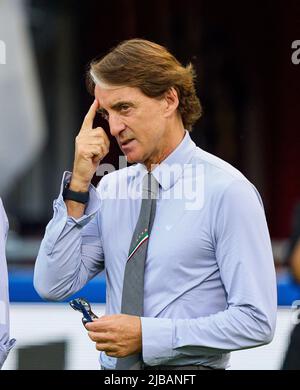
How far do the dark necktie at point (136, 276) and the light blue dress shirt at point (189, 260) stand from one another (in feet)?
0.06

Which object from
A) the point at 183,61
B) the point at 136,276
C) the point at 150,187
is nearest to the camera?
the point at 136,276

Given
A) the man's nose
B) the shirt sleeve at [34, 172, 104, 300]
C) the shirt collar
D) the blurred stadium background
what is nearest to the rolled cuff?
the shirt sleeve at [34, 172, 104, 300]

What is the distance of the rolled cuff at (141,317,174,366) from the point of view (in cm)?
235

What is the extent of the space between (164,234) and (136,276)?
128 millimetres

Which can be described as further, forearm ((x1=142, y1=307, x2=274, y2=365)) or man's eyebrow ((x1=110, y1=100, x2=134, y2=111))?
man's eyebrow ((x1=110, y1=100, x2=134, y2=111))

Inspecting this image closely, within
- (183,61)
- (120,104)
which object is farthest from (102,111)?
(183,61)

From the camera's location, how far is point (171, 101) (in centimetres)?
Result: 253

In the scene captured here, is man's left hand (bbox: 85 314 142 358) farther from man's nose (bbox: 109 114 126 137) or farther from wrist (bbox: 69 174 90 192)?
man's nose (bbox: 109 114 126 137)

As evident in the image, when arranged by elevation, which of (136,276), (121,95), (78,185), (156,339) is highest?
(121,95)

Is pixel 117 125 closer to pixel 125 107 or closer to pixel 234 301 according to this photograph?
pixel 125 107

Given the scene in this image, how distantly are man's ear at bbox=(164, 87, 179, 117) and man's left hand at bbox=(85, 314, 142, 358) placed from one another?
549 mm

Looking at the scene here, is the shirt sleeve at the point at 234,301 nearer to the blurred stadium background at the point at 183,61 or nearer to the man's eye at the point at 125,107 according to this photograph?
the man's eye at the point at 125,107

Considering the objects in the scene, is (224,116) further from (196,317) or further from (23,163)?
(196,317)

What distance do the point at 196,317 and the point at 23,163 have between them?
4.02 m
